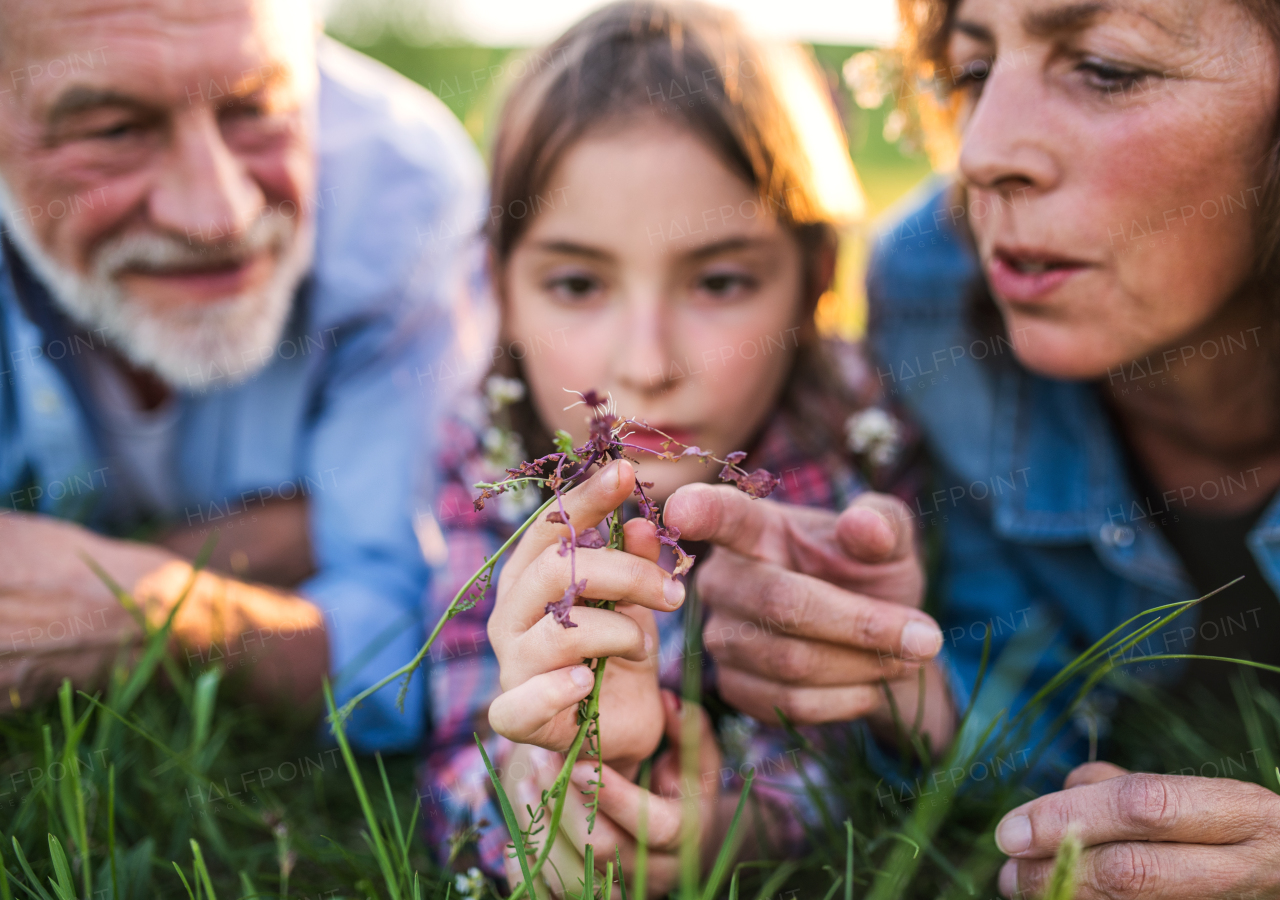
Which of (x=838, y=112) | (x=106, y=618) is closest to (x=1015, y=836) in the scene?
(x=106, y=618)

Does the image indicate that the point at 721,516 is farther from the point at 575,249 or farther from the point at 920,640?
the point at 575,249

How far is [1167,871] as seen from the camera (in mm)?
1355

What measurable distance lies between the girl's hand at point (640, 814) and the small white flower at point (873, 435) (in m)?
1.08

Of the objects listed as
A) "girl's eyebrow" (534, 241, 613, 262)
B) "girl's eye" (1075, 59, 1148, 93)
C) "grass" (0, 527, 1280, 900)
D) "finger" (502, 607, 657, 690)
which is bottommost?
"grass" (0, 527, 1280, 900)

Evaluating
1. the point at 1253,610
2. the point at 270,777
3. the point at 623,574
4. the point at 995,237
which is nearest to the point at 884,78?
the point at 995,237

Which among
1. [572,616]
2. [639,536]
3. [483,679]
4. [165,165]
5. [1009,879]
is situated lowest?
[483,679]

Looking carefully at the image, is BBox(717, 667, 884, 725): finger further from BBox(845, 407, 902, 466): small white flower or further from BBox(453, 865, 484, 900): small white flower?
BBox(845, 407, 902, 466): small white flower

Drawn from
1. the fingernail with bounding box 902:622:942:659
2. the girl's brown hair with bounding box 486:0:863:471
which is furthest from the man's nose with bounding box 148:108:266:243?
the fingernail with bounding box 902:622:942:659

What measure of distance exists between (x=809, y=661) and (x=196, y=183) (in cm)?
219

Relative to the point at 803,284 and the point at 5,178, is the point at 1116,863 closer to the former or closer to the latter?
the point at 803,284

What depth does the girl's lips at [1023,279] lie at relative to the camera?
78.7 inches

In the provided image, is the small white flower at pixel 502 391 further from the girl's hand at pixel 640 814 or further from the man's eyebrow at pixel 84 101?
the man's eyebrow at pixel 84 101

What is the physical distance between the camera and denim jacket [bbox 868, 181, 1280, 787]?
2516mm

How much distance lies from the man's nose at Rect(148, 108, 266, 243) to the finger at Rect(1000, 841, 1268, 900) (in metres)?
2.62
